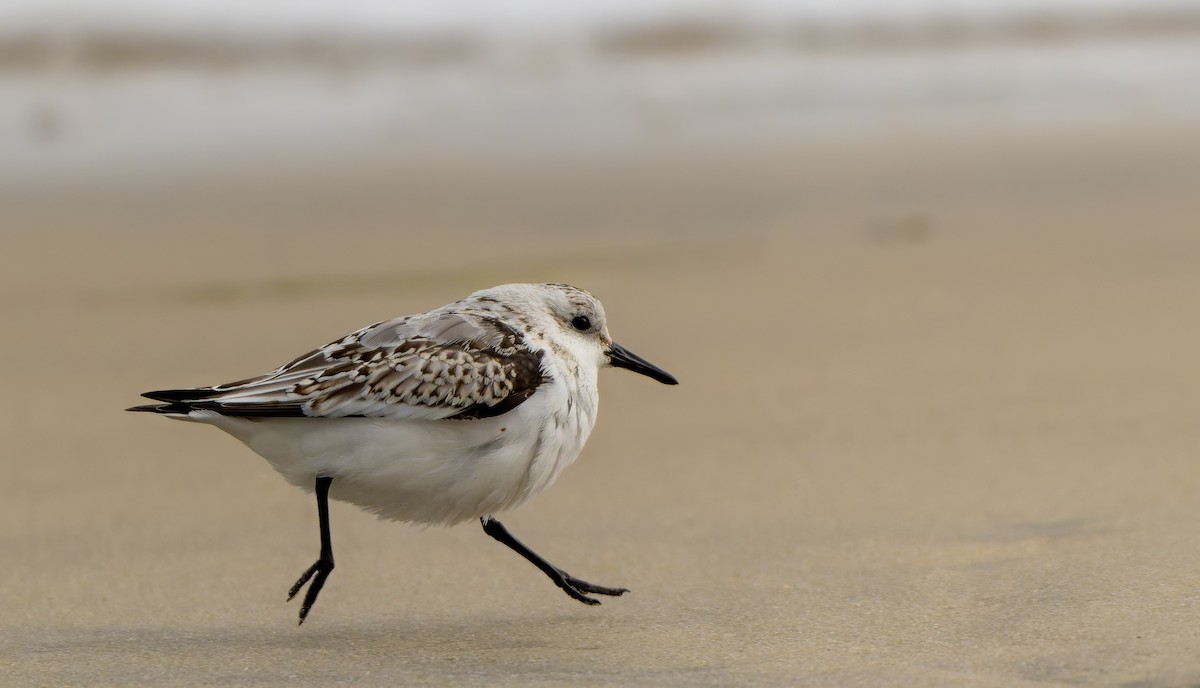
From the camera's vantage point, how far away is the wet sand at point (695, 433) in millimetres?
3457

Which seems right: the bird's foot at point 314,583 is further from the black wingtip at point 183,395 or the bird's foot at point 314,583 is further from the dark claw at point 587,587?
the dark claw at point 587,587

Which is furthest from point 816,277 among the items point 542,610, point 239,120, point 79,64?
point 79,64

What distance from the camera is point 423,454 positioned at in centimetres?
361

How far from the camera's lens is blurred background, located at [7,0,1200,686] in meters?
3.61

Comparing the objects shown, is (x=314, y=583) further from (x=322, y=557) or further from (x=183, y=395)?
(x=183, y=395)

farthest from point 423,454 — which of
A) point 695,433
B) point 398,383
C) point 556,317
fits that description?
point 695,433

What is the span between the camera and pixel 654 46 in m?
14.6

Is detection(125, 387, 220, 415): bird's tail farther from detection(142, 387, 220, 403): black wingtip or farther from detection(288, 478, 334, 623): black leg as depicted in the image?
detection(288, 478, 334, 623): black leg

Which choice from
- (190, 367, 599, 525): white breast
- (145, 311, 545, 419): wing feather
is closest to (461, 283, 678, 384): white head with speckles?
(145, 311, 545, 419): wing feather

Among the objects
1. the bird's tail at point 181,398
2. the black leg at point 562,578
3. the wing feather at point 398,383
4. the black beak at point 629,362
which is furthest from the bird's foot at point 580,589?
the bird's tail at point 181,398

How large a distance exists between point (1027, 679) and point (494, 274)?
17.0 feet

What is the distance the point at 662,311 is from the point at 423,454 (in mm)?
3727

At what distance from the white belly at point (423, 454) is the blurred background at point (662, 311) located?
35 cm

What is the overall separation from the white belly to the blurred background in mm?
346
